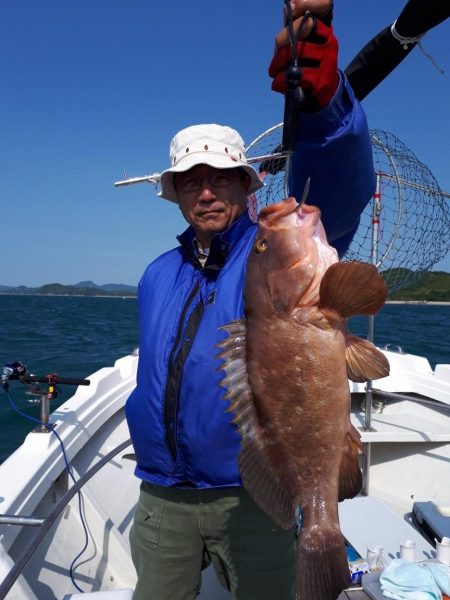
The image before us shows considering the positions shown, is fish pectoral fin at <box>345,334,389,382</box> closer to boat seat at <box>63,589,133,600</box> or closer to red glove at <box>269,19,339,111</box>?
red glove at <box>269,19,339,111</box>

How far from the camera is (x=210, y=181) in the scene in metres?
2.44

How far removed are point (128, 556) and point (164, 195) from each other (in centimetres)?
290

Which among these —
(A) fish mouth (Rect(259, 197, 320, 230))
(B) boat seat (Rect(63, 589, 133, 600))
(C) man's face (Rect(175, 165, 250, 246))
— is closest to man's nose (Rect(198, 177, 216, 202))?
(C) man's face (Rect(175, 165, 250, 246))

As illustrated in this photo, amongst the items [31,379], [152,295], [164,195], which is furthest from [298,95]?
[31,379]

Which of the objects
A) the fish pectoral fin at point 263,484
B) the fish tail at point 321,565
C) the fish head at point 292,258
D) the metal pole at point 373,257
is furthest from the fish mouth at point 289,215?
the metal pole at point 373,257

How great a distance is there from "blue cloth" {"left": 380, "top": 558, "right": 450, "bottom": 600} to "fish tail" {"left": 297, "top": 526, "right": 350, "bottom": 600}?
3.22ft

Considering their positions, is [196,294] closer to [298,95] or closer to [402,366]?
[298,95]

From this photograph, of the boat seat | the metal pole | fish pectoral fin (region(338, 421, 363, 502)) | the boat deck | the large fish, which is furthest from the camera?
the metal pole

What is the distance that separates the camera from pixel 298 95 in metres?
2.05

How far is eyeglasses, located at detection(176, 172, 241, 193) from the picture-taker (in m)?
2.45

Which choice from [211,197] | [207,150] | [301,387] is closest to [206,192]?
[211,197]

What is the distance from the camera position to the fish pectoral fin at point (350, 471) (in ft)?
6.65

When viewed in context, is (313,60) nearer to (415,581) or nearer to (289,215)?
(289,215)

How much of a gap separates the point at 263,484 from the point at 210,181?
1.42 metres
